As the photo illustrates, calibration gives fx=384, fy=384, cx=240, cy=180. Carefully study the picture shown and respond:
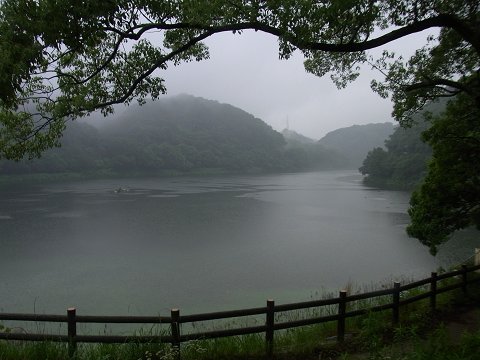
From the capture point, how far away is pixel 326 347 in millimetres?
5621

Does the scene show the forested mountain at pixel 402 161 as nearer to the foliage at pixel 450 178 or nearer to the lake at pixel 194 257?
the lake at pixel 194 257

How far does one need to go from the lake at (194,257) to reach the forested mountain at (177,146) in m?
60.6

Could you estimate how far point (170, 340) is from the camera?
5.04 meters

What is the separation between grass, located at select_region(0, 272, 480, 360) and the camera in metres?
4.65

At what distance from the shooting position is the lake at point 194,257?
1478 centimetres

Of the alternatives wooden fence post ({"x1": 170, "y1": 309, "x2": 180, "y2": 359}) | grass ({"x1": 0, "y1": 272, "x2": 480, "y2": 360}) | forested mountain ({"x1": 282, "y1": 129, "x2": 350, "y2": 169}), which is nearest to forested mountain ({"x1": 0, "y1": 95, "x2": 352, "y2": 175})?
forested mountain ({"x1": 282, "y1": 129, "x2": 350, "y2": 169})

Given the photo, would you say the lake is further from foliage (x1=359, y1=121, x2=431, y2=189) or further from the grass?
foliage (x1=359, y1=121, x2=431, y2=189)

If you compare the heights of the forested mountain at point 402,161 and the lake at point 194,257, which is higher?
the forested mountain at point 402,161

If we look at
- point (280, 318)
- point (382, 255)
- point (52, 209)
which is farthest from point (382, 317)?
point (52, 209)

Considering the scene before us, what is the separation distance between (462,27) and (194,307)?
1177cm

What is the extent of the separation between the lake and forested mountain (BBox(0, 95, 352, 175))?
60.6 meters

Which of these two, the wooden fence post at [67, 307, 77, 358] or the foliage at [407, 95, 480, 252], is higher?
the foliage at [407, 95, 480, 252]

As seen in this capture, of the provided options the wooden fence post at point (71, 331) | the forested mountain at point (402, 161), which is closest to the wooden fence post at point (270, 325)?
the wooden fence post at point (71, 331)

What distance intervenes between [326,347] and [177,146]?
127903 mm
